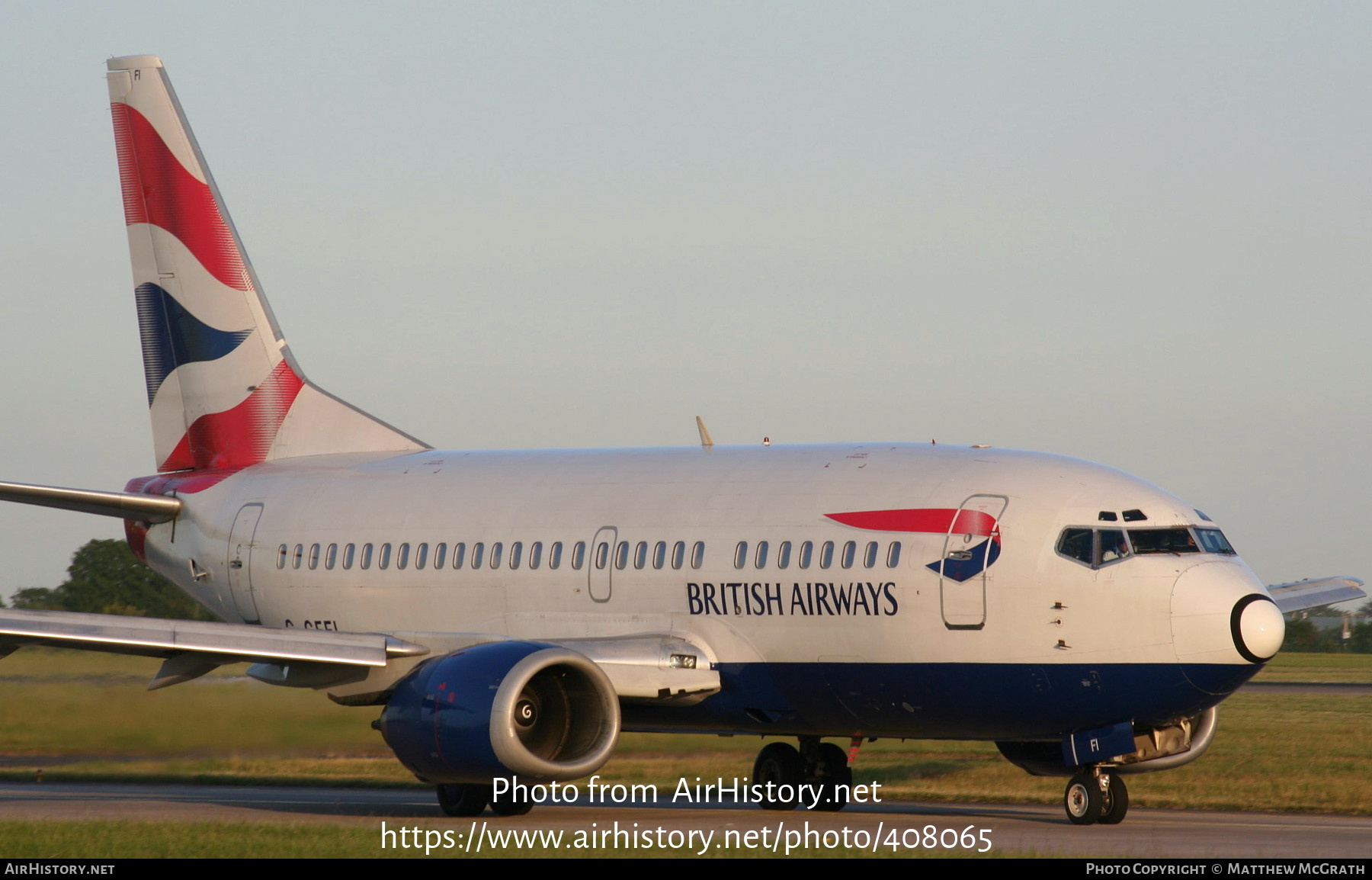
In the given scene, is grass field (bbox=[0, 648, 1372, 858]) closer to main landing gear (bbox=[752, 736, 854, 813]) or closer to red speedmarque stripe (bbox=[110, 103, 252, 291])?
main landing gear (bbox=[752, 736, 854, 813])

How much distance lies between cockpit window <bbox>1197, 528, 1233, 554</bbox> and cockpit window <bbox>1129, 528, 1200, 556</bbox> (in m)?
0.13

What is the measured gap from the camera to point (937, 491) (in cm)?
1908

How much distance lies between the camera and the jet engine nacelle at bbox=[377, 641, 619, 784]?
18.0m

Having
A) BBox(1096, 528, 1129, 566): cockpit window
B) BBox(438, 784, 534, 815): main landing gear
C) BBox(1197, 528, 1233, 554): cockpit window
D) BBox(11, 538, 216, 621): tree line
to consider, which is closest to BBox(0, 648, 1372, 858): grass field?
BBox(438, 784, 534, 815): main landing gear

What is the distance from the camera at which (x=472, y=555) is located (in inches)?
899

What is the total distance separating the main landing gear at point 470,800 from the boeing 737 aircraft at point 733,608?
1.1 inches

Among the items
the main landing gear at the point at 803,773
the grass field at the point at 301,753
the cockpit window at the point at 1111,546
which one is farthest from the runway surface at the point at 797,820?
the cockpit window at the point at 1111,546

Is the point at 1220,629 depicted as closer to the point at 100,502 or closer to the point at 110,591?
the point at 100,502

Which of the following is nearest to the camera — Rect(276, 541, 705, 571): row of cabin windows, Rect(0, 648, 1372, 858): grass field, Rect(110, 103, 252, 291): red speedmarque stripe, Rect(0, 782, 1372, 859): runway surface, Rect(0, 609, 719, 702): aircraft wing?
Rect(0, 782, 1372, 859): runway surface

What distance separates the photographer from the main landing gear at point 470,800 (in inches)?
787

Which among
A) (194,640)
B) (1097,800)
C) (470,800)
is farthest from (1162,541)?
(194,640)

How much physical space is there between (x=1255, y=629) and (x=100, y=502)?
50.4ft

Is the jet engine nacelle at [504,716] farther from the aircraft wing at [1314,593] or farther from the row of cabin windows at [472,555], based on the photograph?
the aircraft wing at [1314,593]
